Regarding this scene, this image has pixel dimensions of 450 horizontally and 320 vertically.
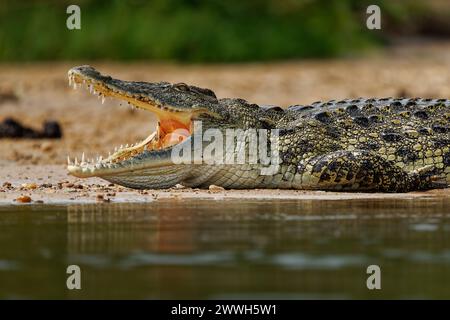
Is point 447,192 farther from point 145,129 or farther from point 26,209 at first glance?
point 145,129

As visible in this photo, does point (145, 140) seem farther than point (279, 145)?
No

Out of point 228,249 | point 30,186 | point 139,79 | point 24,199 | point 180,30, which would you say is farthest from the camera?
point 180,30

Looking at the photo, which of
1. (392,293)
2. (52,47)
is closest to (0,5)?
(52,47)

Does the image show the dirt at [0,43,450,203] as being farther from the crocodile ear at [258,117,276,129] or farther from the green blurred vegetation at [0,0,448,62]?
the crocodile ear at [258,117,276,129]

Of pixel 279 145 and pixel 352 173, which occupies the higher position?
pixel 279 145

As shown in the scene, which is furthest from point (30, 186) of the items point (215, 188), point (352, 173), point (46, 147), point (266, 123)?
point (46, 147)

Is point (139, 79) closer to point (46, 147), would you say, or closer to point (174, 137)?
point (46, 147)

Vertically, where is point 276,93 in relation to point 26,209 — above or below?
above
